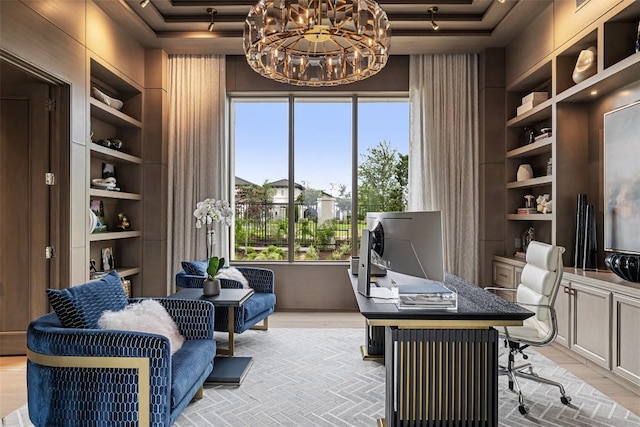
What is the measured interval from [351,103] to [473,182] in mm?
1844

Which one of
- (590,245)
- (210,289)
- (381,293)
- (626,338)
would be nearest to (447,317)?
(381,293)

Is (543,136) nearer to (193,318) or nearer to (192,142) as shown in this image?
(193,318)

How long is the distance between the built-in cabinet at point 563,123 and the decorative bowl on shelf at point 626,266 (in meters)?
0.76

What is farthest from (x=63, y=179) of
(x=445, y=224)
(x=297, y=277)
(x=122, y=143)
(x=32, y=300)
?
(x=445, y=224)

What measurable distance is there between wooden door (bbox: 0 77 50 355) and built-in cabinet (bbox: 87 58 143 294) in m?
0.71

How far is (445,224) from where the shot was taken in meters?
4.86

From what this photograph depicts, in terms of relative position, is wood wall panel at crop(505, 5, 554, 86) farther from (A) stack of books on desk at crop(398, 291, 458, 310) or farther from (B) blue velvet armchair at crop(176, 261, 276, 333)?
(B) blue velvet armchair at crop(176, 261, 276, 333)

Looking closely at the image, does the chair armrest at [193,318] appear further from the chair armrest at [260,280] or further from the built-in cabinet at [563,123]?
the built-in cabinet at [563,123]

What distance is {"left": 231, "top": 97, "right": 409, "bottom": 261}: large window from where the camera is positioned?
17.0 ft

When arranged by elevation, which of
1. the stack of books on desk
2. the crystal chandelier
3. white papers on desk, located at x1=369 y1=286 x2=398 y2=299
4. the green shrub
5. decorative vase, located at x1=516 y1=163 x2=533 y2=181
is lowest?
the green shrub

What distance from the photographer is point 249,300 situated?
362 cm

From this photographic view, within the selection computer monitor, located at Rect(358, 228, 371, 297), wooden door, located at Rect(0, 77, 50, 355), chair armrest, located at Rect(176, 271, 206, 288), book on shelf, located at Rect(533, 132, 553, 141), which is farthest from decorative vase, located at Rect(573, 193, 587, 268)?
wooden door, located at Rect(0, 77, 50, 355)

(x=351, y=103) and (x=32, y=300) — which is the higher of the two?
(x=351, y=103)

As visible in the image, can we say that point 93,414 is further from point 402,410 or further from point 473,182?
point 473,182
